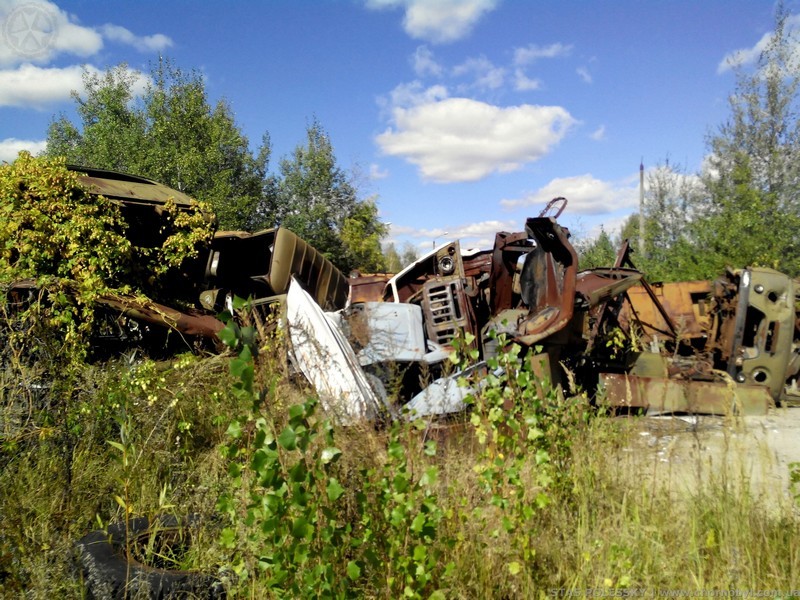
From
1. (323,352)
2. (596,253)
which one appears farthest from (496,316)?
(596,253)

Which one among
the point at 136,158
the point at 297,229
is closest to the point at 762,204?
the point at 297,229

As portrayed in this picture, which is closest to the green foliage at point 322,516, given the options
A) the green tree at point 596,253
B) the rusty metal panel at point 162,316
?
the rusty metal panel at point 162,316

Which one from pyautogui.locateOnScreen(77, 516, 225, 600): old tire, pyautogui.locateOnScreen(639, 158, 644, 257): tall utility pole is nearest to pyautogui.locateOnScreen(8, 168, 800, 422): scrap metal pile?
pyautogui.locateOnScreen(77, 516, 225, 600): old tire

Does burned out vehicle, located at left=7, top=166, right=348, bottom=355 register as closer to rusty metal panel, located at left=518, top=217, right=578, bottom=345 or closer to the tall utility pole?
rusty metal panel, located at left=518, top=217, right=578, bottom=345

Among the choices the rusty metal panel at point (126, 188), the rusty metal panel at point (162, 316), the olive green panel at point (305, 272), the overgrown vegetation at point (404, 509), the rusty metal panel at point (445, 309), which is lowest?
the overgrown vegetation at point (404, 509)

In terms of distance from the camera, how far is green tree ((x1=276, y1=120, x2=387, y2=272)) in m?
23.8

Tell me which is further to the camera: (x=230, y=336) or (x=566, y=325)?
(x=566, y=325)

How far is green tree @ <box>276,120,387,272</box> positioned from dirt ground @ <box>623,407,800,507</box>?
19381mm

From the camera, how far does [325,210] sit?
78.2 feet

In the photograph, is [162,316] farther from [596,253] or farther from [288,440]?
[596,253]

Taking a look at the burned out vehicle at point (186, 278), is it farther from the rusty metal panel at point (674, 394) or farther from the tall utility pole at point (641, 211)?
the tall utility pole at point (641, 211)

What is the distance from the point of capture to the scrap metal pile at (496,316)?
17.4ft

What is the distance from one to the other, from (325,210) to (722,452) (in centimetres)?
2203

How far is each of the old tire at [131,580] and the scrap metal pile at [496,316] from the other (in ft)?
6.71
